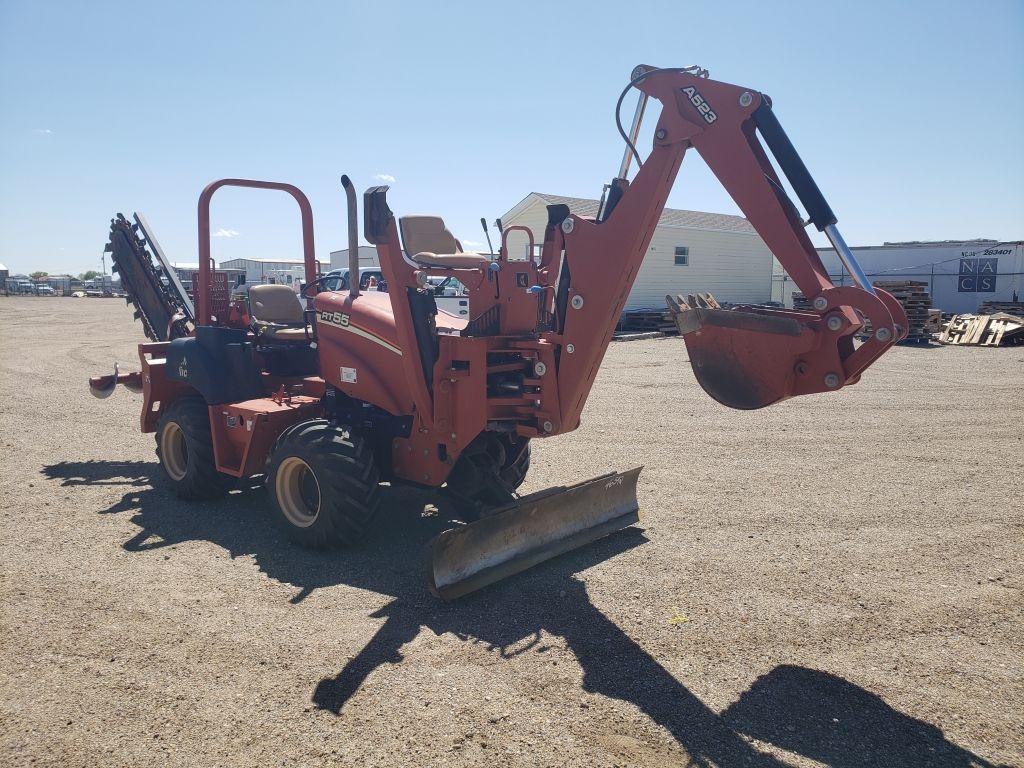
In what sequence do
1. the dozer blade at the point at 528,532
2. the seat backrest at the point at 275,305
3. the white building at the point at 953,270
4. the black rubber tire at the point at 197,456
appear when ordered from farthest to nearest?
the white building at the point at 953,270
the seat backrest at the point at 275,305
the black rubber tire at the point at 197,456
the dozer blade at the point at 528,532

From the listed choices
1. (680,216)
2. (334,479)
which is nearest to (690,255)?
(680,216)

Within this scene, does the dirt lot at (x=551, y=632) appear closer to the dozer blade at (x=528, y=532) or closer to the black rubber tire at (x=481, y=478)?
the dozer blade at (x=528, y=532)

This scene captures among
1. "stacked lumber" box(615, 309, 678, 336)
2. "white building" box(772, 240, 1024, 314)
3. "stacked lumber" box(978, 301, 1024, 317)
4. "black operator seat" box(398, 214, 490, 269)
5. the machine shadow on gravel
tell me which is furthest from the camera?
"white building" box(772, 240, 1024, 314)

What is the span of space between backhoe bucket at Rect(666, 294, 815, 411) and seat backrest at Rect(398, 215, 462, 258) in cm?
216

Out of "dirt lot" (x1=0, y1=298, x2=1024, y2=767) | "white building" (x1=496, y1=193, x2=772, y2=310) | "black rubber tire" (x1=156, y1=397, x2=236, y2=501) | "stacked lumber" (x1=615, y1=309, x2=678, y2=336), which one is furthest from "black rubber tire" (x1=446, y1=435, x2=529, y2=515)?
"stacked lumber" (x1=615, y1=309, x2=678, y2=336)

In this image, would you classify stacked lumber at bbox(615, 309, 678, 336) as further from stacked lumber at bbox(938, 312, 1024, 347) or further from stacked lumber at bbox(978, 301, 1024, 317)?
stacked lumber at bbox(978, 301, 1024, 317)

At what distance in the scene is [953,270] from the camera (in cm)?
3347

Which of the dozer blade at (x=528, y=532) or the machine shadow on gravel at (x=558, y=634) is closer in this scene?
the machine shadow on gravel at (x=558, y=634)

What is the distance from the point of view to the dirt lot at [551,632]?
11.1ft

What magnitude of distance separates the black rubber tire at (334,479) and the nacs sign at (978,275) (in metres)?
34.9

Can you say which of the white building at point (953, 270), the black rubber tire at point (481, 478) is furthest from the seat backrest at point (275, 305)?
the white building at point (953, 270)

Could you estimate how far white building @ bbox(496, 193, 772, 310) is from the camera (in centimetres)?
2806

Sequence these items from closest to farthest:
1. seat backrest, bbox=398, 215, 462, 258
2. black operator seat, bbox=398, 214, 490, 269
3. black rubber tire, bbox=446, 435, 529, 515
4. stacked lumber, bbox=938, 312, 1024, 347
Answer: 1. black operator seat, bbox=398, 214, 490, 269
2. seat backrest, bbox=398, 215, 462, 258
3. black rubber tire, bbox=446, 435, 529, 515
4. stacked lumber, bbox=938, 312, 1024, 347

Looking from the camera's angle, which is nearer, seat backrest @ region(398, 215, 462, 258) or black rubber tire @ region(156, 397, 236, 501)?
seat backrest @ region(398, 215, 462, 258)
